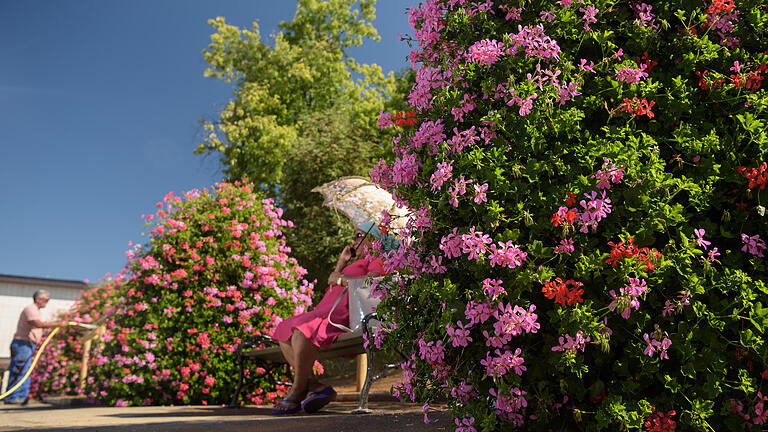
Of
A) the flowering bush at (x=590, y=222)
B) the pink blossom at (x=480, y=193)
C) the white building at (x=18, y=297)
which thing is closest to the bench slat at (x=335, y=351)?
the flowering bush at (x=590, y=222)

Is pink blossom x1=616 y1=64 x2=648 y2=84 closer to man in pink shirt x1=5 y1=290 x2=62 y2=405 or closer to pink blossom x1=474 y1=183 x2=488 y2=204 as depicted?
pink blossom x1=474 y1=183 x2=488 y2=204

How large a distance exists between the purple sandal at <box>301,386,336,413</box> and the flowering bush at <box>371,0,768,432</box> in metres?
2.65

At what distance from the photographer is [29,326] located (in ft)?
34.7

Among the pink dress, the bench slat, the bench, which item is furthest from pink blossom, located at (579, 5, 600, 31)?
the bench slat

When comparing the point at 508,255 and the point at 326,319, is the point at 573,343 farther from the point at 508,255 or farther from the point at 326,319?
the point at 326,319

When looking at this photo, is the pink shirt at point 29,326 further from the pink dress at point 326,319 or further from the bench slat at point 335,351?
the pink dress at point 326,319

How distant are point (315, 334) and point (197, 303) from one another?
3.39m

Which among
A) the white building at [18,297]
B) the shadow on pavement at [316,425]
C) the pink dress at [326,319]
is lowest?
the shadow on pavement at [316,425]

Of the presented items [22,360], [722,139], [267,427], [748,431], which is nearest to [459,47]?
[722,139]

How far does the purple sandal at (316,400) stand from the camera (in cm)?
528

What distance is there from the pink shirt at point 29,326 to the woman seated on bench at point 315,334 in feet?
23.4

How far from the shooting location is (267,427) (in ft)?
13.1

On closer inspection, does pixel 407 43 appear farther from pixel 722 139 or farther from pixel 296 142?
pixel 296 142

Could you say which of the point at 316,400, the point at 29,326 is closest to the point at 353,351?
the point at 316,400
